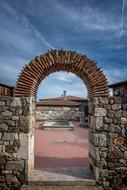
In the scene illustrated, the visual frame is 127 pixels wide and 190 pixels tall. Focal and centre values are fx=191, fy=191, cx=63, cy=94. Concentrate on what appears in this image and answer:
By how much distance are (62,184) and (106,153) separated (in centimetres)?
149

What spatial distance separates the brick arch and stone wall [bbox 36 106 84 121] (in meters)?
19.0

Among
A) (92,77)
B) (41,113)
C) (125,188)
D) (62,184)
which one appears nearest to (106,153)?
(125,188)

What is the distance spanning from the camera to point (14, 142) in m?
5.25

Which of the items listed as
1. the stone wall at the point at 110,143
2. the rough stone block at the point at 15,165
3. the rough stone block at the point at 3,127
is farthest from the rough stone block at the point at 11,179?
the stone wall at the point at 110,143

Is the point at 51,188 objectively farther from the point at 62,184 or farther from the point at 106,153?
the point at 106,153

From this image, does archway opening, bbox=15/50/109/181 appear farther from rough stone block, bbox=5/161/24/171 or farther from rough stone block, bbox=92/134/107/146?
rough stone block, bbox=5/161/24/171

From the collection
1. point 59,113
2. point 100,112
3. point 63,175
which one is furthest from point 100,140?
point 59,113

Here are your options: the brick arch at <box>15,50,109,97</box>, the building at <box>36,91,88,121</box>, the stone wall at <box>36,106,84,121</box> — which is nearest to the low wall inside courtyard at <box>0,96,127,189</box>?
the brick arch at <box>15,50,109,97</box>

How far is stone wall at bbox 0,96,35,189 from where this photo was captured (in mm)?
5238

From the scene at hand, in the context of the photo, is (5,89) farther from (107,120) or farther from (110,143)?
(110,143)

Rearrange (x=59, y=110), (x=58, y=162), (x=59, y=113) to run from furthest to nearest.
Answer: (x=59, y=110)
(x=59, y=113)
(x=58, y=162)

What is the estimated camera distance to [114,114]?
530 centimetres

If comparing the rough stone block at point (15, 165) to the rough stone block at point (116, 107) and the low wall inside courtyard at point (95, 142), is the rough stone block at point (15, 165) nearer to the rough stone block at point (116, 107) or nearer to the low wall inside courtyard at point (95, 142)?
the low wall inside courtyard at point (95, 142)

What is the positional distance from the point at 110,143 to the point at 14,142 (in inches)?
104
